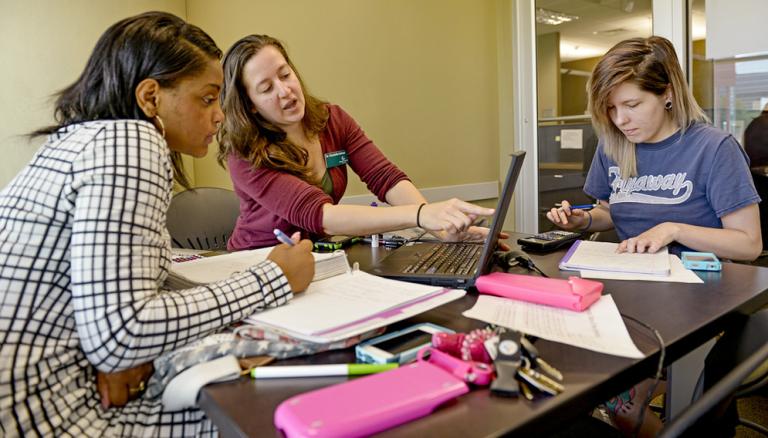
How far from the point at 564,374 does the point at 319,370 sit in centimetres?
30

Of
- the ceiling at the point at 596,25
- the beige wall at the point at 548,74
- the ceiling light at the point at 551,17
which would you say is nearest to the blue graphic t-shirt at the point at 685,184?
the ceiling at the point at 596,25

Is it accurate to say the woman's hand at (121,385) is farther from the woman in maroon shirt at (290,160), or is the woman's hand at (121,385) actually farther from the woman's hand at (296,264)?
the woman in maroon shirt at (290,160)

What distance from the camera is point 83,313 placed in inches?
29.0

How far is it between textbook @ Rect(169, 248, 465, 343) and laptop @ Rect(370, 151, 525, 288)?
0.11 m

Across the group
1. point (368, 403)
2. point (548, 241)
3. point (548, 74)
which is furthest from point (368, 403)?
point (548, 74)

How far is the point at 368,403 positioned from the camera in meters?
0.58

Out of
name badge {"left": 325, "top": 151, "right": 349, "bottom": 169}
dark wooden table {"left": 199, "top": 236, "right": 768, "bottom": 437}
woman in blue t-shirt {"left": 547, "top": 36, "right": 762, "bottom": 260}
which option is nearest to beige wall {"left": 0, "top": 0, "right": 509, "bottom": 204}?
name badge {"left": 325, "top": 151, "right": 349, "bottom": 169}

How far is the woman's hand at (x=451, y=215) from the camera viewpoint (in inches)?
46.2

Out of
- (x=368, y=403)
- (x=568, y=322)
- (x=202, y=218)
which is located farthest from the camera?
(x=202, y=218)

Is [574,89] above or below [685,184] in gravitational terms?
above

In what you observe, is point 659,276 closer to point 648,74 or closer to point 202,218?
point 648,74

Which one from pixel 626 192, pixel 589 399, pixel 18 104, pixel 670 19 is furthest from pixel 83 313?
pixel 670 19

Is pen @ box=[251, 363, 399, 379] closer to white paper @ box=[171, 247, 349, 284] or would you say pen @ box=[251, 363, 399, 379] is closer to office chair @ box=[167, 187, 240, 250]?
white paper @ box=[171, 247, 349, 284]

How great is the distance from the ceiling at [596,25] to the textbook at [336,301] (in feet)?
8.53
